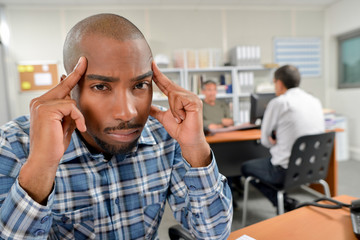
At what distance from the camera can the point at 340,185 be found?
10.6 ft

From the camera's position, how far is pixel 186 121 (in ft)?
2.51

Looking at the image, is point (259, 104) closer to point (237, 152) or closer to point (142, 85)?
point (237, 152)

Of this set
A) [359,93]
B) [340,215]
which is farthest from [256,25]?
[340,215]

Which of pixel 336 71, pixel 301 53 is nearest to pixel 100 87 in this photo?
pixel 301 53

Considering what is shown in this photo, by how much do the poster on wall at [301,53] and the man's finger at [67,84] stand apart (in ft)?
15.6

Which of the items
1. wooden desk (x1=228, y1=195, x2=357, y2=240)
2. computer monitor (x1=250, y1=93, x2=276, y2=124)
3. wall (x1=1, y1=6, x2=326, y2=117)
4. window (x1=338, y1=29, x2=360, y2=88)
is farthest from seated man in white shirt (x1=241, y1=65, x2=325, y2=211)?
window (x1=338, y1=29, x2=360, y2=88)

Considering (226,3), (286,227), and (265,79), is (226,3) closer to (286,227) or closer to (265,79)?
(265,79)

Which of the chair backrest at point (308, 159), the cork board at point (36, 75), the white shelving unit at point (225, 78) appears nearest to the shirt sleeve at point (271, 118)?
the chair backrest at point (308, 159)

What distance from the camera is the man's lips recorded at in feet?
2.30

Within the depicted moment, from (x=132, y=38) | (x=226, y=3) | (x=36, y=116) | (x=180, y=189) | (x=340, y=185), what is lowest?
(x=340, y=185)

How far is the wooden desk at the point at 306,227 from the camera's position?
757mm

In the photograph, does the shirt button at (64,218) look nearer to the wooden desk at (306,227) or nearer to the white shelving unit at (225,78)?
the wooden desk at (306,227)

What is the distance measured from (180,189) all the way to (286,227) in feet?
1.18

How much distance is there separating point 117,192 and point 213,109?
3340 mm
